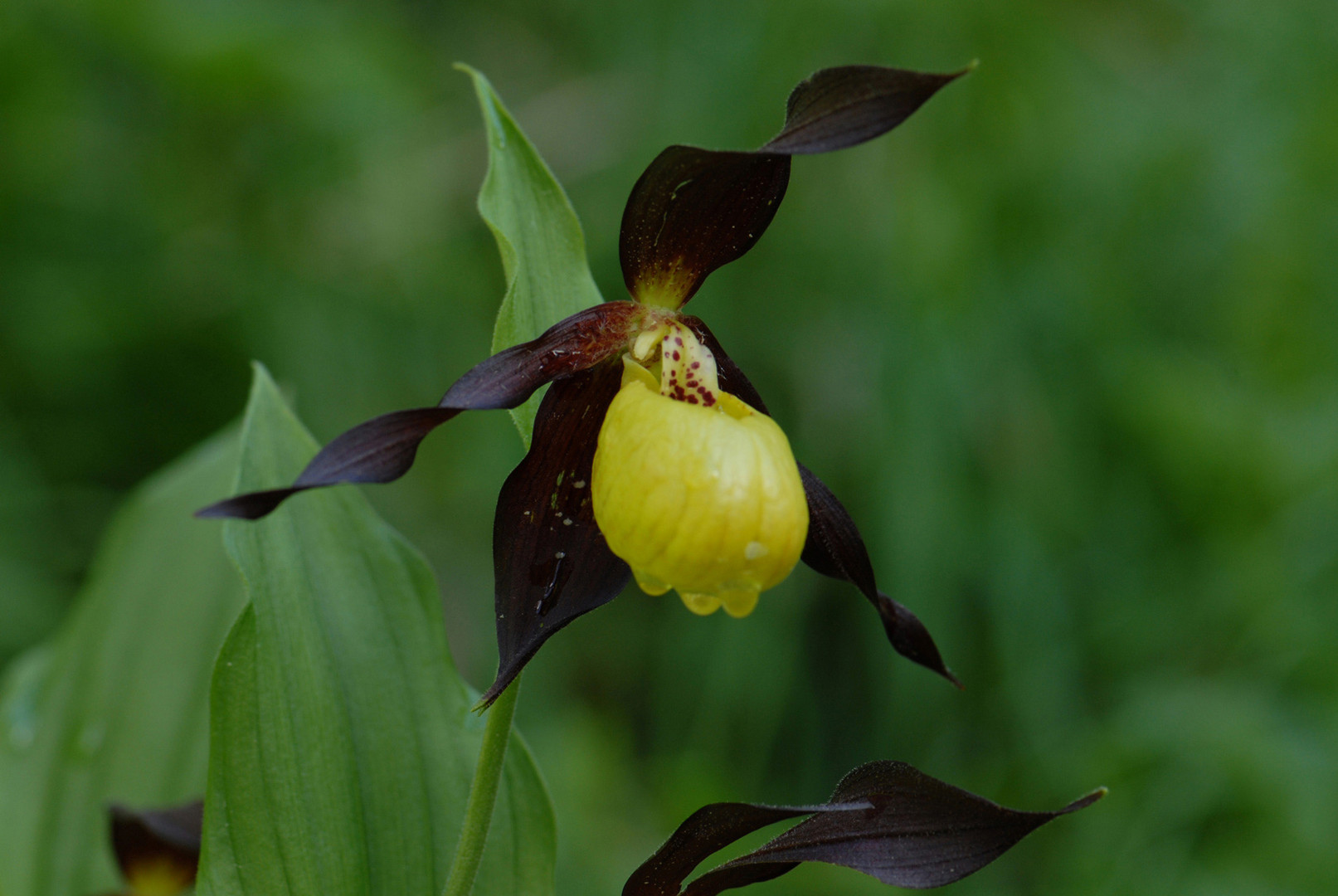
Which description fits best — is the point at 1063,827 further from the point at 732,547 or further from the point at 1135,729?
the point at 732,547

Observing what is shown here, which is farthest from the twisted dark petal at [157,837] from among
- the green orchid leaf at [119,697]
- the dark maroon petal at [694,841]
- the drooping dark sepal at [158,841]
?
the dark maroon petal at [694,841]

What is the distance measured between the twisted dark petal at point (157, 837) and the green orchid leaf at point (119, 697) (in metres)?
0.15

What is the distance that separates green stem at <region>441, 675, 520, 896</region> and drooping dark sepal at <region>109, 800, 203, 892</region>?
1.20 feet

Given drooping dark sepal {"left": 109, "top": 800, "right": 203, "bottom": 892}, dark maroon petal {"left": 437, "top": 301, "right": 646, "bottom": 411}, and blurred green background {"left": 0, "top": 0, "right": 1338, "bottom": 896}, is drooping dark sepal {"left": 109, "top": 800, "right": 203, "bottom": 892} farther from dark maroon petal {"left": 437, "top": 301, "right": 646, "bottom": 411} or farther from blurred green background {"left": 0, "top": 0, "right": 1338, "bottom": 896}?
blurred green background {"left": 0, "top": 0, "right": 1338, "bottom": 896}

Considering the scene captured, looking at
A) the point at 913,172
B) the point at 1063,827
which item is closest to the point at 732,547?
the point at 1063,827

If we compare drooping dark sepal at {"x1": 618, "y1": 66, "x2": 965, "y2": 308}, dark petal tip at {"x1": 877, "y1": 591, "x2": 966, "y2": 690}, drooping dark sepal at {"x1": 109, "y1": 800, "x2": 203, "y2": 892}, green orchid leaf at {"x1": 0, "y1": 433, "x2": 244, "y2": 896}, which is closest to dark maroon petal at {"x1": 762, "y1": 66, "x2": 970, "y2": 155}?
drooping dark sepal at {"x1": 618, "y1": 66, "x2": 965, "y2": 308}

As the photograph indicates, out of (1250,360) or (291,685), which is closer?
(291,685)

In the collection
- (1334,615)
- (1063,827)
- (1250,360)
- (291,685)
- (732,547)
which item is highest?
(732,547)

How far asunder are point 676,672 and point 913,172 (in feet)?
4.38

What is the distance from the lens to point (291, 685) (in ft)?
2.77

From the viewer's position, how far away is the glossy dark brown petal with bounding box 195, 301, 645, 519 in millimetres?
643

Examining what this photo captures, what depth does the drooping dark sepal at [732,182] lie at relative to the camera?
612 mm

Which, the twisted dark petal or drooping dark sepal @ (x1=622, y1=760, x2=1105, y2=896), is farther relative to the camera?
the twisted dark petal

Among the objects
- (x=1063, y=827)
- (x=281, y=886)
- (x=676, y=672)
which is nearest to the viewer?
(x=281, y=886)
